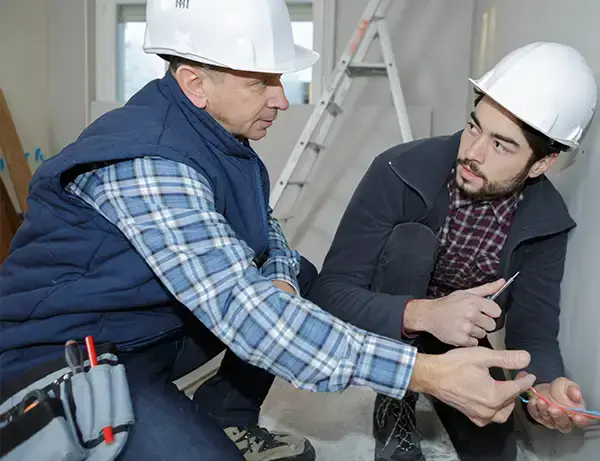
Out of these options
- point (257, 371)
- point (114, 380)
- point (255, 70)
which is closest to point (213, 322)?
point (114, 380)

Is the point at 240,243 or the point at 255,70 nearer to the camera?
the point at 240,243

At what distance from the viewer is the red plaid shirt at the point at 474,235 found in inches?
53.0

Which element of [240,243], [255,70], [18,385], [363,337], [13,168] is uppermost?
[255,70]

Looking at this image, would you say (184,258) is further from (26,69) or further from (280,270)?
(26,69)

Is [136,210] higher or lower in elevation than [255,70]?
lower

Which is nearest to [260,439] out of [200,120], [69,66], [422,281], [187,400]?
[187,400]

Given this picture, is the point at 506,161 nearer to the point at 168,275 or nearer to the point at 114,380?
the point at 168,275

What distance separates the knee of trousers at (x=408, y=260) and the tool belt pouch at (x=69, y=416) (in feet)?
2.16

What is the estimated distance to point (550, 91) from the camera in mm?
1169

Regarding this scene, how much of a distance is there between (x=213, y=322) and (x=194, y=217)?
0.53ft

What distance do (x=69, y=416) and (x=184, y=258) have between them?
0.97 feet

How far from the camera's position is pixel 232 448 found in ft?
3.35

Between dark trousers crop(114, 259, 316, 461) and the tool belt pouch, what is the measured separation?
0.07 meters

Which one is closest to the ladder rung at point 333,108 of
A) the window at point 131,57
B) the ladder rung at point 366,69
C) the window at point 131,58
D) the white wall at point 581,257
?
the ladder rung at point 366,69
